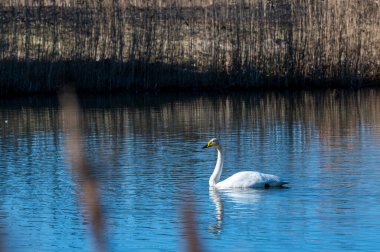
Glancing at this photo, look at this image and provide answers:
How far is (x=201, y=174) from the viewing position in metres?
12.3

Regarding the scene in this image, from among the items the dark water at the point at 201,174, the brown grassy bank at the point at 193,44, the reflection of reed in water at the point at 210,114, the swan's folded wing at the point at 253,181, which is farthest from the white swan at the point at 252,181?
the brown grassy bank at the point at 193,44

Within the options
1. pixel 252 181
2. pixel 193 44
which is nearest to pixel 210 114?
pixel 193 44

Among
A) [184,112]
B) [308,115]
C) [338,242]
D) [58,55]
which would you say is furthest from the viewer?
[58,55]

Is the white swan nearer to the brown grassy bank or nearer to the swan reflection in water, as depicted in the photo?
the swan reflection in water

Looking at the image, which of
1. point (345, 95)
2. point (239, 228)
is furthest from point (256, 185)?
point (345, 95)

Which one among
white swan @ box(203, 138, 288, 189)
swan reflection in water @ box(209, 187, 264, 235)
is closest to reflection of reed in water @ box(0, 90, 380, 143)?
white swan @ box(203, 138, 288, 189)

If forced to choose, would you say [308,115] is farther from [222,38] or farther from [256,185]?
[256,185]

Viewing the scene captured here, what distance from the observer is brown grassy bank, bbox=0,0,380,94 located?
2562 centimetres

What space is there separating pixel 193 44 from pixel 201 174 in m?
14.8

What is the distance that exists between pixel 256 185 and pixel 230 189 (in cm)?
41

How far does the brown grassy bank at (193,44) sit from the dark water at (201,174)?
9.95ft

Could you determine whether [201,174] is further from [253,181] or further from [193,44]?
[193,44]

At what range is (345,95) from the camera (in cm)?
2417

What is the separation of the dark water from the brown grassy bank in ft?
9.95
